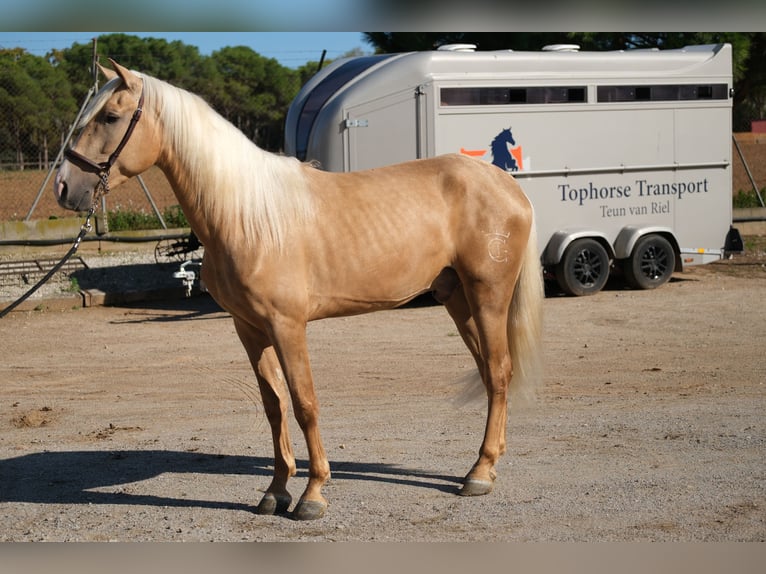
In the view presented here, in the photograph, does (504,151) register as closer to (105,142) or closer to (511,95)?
(511,95)

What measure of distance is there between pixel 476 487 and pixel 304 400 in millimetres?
993

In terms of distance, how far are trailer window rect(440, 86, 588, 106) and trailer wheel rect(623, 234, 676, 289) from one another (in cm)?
211

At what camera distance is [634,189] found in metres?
12.3

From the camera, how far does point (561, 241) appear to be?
11.7m

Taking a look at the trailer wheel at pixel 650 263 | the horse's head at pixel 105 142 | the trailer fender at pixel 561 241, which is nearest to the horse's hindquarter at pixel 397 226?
the horse's head at pixel 105 142

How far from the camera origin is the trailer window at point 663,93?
12.0 m

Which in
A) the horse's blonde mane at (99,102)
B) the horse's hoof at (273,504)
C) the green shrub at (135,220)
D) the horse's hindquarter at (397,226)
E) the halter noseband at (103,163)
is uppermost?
the horse's blonde mane at (99,102)

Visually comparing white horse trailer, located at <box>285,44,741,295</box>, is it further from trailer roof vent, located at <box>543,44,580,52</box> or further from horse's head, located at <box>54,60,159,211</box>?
horse's head, located at <box>54,60,159,211</box>

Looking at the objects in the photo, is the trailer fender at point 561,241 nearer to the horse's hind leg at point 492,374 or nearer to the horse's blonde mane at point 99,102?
the horse's hind leg at point 492,374

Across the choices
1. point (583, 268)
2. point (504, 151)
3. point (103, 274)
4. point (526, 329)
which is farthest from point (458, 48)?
point (526, 329)

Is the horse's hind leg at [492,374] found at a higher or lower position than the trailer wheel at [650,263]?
higher

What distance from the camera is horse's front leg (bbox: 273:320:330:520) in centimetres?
422
